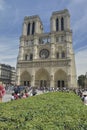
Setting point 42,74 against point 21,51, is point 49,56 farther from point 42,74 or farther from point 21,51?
point 21,51

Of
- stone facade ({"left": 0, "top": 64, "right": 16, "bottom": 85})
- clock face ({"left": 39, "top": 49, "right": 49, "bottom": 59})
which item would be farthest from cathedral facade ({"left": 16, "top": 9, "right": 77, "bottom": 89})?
stone facade ({"left": 0, "top": 64, "right": 16, "bottom": 85})

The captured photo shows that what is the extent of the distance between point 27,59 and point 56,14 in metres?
17.3

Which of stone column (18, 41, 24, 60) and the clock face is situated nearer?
the clock face

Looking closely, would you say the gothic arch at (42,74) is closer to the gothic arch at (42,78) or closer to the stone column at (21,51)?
the gothic arch at (42,78)

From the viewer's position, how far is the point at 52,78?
4753cm

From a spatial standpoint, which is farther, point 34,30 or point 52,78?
point 34,30

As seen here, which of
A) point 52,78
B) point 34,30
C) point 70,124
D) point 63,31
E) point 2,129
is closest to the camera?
point 2,129

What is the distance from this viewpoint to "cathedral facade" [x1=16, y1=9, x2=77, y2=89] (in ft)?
158

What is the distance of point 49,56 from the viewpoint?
168 ft

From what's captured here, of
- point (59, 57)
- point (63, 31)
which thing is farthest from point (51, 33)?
point (59, 57)

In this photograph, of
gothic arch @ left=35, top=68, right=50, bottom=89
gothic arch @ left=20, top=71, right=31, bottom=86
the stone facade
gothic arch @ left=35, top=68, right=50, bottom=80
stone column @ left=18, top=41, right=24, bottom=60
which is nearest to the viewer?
gothic arch @ left=35, top=68, right=50, bottom=80

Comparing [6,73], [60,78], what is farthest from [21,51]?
[6,73]

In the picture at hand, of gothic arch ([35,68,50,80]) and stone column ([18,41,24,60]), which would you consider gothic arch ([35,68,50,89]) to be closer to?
gothic arch ([35,68,50,80])

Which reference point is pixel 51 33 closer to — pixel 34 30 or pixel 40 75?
pixel 34 30
